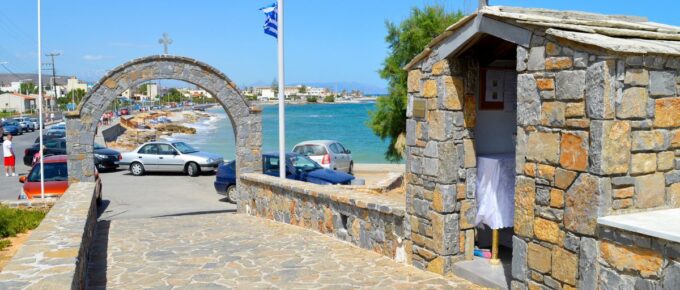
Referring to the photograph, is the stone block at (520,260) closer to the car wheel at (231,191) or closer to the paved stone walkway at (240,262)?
the paved stone walkway at (240,262)

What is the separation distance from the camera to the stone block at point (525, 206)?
15.8 feet

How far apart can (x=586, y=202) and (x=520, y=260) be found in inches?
42.0

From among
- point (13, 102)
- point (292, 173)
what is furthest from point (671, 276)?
point (13, 102)

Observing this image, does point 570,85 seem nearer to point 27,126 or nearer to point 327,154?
point 327,154

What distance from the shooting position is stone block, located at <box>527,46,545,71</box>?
4.61 meters

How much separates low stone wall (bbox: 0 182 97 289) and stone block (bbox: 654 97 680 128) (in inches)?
182

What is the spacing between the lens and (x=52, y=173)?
1392 centimetres

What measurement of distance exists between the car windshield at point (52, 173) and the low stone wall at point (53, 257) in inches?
249

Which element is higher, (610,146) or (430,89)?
(430,89)

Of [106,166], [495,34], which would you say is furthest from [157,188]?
[495,34]

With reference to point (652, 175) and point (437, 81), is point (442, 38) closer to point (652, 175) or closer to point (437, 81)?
point (437, 81)

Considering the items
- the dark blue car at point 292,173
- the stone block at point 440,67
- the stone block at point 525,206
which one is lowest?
A: the dark blue car at point 292,173

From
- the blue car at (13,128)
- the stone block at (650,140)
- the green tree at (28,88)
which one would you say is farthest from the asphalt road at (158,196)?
the green tree at (28,88)

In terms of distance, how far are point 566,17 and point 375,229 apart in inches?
140
